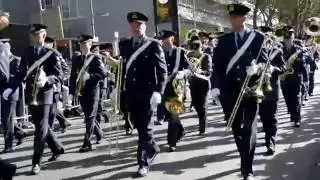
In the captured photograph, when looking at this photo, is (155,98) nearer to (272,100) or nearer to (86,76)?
(86,76)

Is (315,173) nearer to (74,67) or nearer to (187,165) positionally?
(187,165)

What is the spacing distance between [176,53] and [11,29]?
14.6 meters

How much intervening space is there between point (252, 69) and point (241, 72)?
20 centimetres

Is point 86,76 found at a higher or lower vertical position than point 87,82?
higher

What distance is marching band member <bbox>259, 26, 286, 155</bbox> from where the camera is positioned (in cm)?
930

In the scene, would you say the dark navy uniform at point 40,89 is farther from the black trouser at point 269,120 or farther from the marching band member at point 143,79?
the black trouser at point 269,120

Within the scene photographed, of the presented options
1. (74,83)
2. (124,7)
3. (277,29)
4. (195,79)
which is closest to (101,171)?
(74,83)

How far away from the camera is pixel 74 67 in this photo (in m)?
10.4

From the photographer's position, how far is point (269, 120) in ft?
31.4

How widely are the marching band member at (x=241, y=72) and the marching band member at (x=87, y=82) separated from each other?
3.17m

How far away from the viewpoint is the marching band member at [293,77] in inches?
472

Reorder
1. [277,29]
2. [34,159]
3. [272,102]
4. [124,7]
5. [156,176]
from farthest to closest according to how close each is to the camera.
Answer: [124,7]
[277,29]
[272,102]
[34,159]
[156,176]

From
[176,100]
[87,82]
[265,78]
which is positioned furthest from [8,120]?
[265,78]

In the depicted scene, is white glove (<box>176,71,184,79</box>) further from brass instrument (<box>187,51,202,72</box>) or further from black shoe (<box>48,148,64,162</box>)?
black shoe (<box>48,148,64,162</box>)
